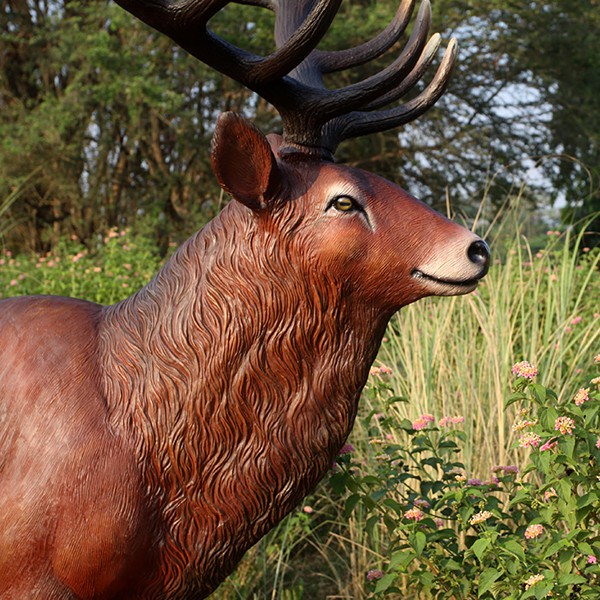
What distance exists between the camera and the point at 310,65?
188 centimetres

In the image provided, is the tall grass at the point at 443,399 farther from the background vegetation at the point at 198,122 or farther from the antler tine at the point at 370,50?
the background vegetation at the point at 198,122

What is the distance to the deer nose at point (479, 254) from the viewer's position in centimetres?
154

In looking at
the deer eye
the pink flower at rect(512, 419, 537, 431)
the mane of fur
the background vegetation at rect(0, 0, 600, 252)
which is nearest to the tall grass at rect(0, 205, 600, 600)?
the pink flower at rect(512, 419, 537, 431)

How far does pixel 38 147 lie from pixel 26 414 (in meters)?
8.72

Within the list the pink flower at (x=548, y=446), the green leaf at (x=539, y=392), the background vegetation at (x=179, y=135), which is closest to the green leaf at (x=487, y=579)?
the pink flower at (x=548, y=446)

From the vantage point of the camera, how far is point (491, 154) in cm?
1044

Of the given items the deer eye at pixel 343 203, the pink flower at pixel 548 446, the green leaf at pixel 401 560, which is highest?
the deer eye at pixel 343 203

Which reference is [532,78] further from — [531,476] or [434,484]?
[434,484]

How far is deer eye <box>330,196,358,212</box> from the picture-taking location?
61.6 inches

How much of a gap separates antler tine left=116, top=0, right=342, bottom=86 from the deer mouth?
0.48 m

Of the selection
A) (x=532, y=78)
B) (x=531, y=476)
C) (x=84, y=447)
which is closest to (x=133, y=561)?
(x=84, y=447)

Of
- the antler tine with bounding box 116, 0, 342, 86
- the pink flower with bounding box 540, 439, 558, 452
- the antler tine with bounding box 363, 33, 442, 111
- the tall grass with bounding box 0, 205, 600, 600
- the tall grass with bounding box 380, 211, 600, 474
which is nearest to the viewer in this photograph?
the antler tine with bounding box 116, 0, 342, 86

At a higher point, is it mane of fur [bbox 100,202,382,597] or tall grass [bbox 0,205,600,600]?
mane of fur [bbox 100,202,382,597]

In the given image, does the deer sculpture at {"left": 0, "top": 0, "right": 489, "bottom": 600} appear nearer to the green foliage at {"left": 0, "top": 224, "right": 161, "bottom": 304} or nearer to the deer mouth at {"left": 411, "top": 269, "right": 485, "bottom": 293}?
the deer mouth at {"left": 411, "top": 269, "right": 485, "bottom": 293}
